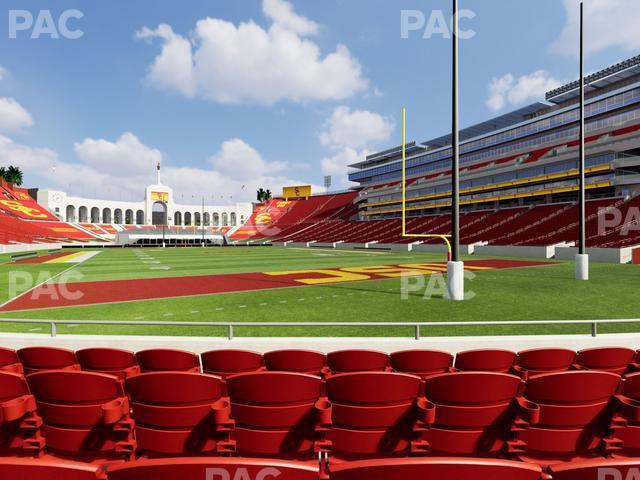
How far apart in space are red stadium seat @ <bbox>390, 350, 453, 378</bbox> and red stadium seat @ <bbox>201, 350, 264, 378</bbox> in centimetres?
166

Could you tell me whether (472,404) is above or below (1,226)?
below

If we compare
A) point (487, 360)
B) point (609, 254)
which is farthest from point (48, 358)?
point (609, 254)

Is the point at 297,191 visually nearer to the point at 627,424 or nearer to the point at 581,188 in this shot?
the point at 581,188

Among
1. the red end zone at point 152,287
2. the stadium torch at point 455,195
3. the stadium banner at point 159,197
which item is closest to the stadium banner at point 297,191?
the stadium banner at point 159,197

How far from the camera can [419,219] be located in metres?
65.9

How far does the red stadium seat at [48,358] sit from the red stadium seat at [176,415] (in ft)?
7.44

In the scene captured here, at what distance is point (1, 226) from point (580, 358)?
71.7 m

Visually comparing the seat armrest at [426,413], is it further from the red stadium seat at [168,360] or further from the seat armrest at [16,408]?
the seat armrest at [16,408]

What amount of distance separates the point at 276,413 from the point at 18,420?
7.31ft

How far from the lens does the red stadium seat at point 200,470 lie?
144cm

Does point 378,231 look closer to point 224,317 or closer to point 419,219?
point 419,219

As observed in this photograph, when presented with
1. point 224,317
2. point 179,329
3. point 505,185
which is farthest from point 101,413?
point 505,185

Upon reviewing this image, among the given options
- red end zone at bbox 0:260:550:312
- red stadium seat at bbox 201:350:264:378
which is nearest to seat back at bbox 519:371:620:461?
red stadium seat at bbox 201:350:264:378

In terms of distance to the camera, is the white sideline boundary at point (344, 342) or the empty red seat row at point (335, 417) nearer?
the empty red seat row at point (335, 417)
